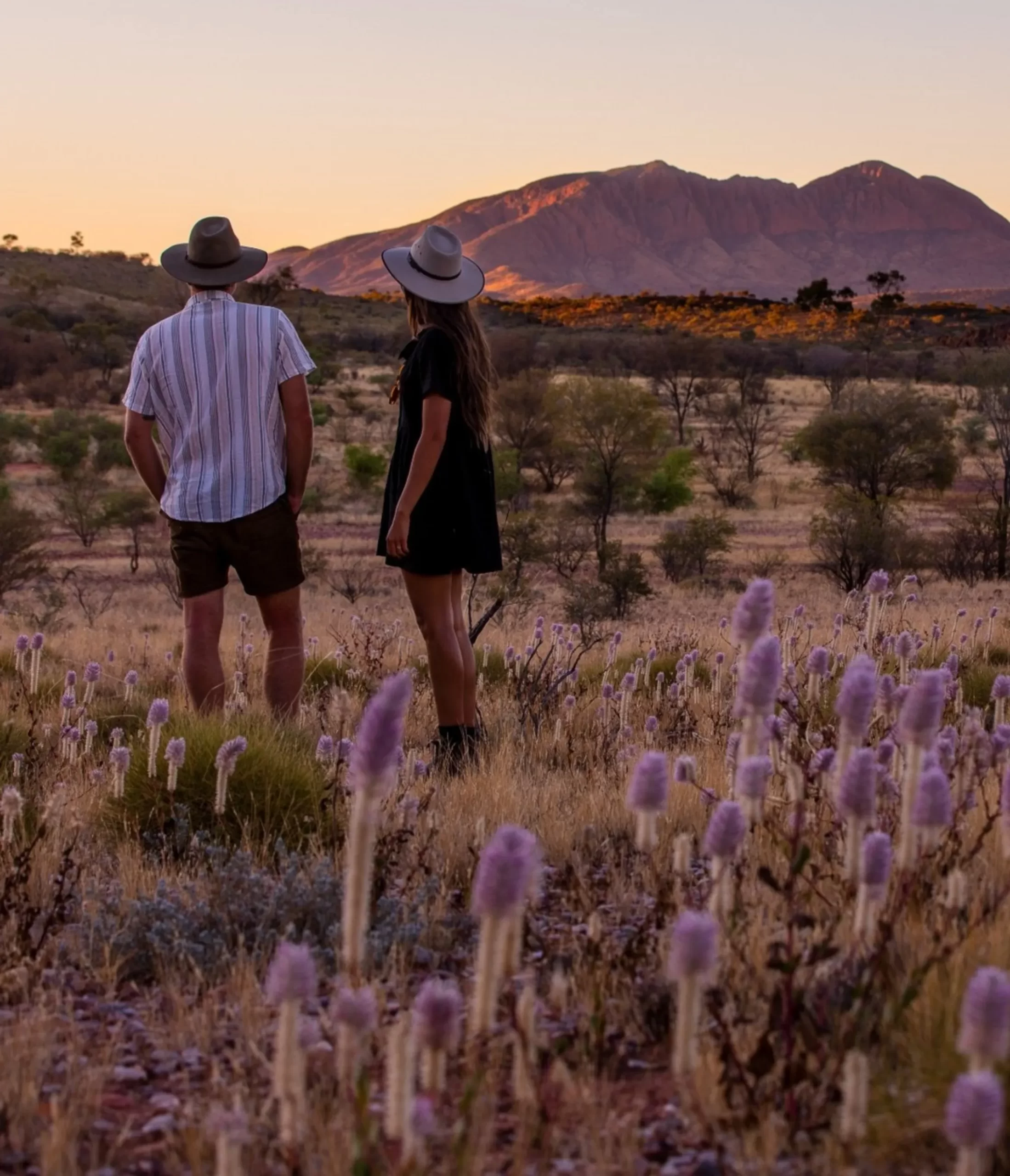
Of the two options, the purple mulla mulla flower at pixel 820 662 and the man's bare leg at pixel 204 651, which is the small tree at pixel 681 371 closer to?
the man's bare leg at pixel 204 651

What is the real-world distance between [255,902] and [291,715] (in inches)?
82.9

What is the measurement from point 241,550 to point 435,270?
1.20 meters

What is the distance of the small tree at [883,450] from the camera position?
2859 cm

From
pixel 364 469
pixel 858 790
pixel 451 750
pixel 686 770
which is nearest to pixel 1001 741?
pixel 686 770

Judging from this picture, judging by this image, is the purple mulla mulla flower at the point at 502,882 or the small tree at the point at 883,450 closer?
the purple mulla mulla flower at the point at 502,882

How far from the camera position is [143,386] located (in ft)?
15.3

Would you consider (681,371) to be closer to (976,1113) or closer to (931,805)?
(931,805)

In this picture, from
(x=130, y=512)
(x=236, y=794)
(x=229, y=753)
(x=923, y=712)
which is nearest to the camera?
(x=923, y=712)

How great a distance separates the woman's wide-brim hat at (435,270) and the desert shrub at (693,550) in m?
17.2

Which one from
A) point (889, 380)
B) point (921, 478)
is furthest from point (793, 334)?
point (921, 478)

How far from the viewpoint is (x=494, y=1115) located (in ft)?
6.08

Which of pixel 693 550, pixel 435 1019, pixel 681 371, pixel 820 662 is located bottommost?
pixel 693 550

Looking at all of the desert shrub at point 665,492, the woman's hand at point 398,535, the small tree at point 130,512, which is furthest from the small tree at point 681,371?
the woman's hand at point 398,535

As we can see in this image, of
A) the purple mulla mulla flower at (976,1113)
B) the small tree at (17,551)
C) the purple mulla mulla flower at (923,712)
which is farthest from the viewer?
the small tree at (17,551)
